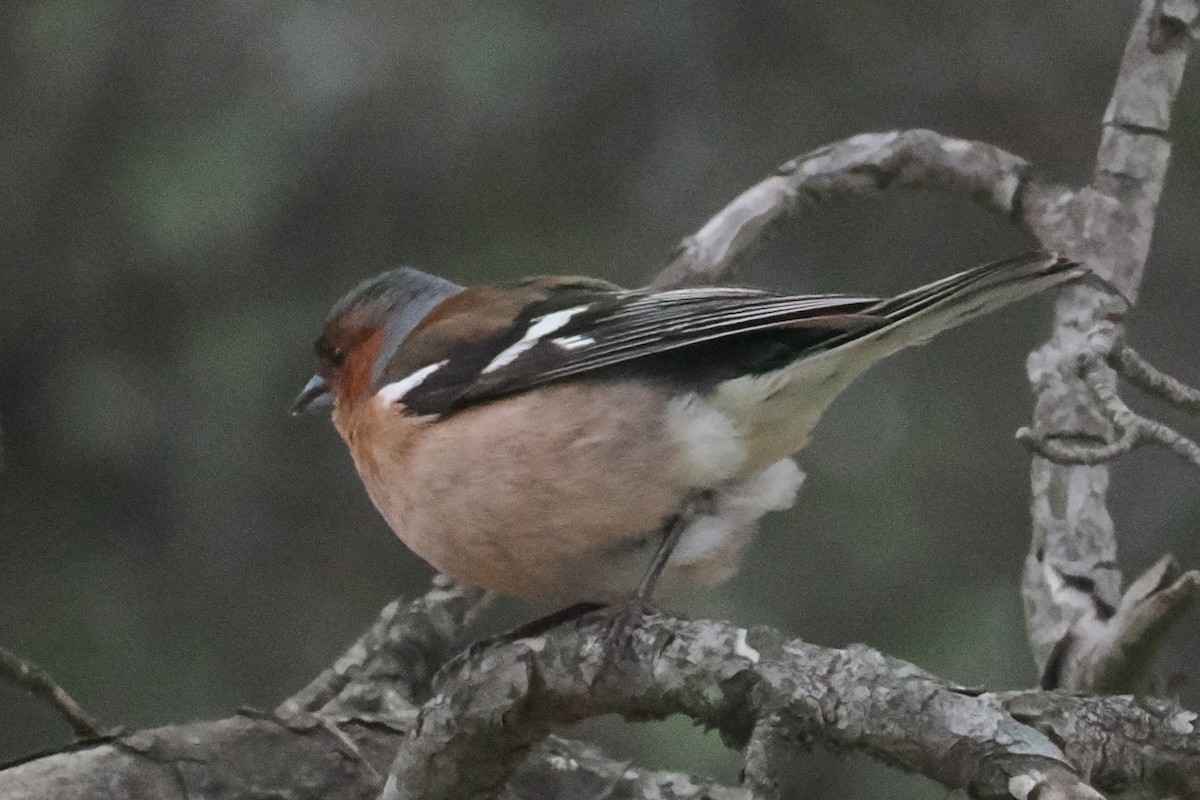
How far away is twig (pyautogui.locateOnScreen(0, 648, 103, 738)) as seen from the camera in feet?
6.23

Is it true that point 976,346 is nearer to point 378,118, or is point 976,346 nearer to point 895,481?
point 895,481

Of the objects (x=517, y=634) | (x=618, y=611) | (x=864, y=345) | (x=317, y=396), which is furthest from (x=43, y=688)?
(x=864, y=345)

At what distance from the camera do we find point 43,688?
1953 mm

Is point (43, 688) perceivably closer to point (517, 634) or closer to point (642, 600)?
point (517, 634)

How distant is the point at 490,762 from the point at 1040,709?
0.72m

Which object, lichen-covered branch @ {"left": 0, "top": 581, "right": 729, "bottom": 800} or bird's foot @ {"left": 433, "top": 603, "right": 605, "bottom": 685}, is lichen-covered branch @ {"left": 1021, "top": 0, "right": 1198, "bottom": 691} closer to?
lichen-covered branch @ {"left": 0, "top": 581, "right": 729, "bottom": 800}

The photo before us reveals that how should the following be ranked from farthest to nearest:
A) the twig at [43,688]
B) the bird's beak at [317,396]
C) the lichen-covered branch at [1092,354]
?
the bird's beak at [317,396] → the lichen-covered branch at [1092,354] → the twig at [43,688]

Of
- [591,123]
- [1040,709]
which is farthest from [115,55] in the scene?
[1040,709]

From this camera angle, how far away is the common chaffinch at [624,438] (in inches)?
84.2

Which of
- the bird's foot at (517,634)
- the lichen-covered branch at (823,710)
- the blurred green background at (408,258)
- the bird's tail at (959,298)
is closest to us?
the lichen-covered branch at (823,710)

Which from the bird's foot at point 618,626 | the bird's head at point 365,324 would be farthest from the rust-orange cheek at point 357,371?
the bird's foot at point 618,626

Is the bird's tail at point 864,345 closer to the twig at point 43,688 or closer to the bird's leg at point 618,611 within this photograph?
the bird's leg at point 618,611

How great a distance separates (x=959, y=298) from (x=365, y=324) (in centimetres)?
126

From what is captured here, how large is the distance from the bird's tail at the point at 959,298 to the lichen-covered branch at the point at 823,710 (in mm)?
512
